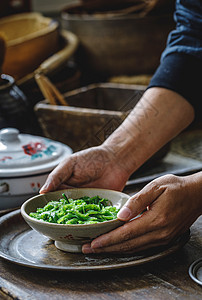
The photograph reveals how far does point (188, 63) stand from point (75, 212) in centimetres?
69

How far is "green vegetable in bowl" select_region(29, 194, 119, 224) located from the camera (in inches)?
43.9

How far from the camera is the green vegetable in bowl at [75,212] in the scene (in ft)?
3.66

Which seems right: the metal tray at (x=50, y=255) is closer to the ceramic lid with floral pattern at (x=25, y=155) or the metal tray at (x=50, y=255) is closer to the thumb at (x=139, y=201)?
the thumb at (x=139, y=201)

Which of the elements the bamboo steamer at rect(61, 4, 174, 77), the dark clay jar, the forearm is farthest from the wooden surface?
the bamboo steamer at rect(61, 4, 174, 77)

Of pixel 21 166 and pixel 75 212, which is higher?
pixel 75 212

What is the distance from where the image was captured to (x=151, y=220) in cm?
108

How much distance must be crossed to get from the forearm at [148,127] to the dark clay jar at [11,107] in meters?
0.72

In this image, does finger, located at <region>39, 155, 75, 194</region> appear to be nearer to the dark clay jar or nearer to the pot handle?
the pot handle

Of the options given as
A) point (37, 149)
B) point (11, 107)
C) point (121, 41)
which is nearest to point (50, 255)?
point (37, 149)

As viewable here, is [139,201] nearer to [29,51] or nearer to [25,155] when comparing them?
[25,155]

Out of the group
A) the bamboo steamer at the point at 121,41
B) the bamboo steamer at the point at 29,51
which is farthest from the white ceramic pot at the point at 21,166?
the bamboo steamer at the point at 121,41

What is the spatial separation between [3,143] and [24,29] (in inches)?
83.4

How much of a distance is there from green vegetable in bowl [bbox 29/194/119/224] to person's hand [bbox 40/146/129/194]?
0.36 ft

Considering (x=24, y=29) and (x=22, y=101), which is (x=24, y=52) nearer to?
(x=22, y=101)
